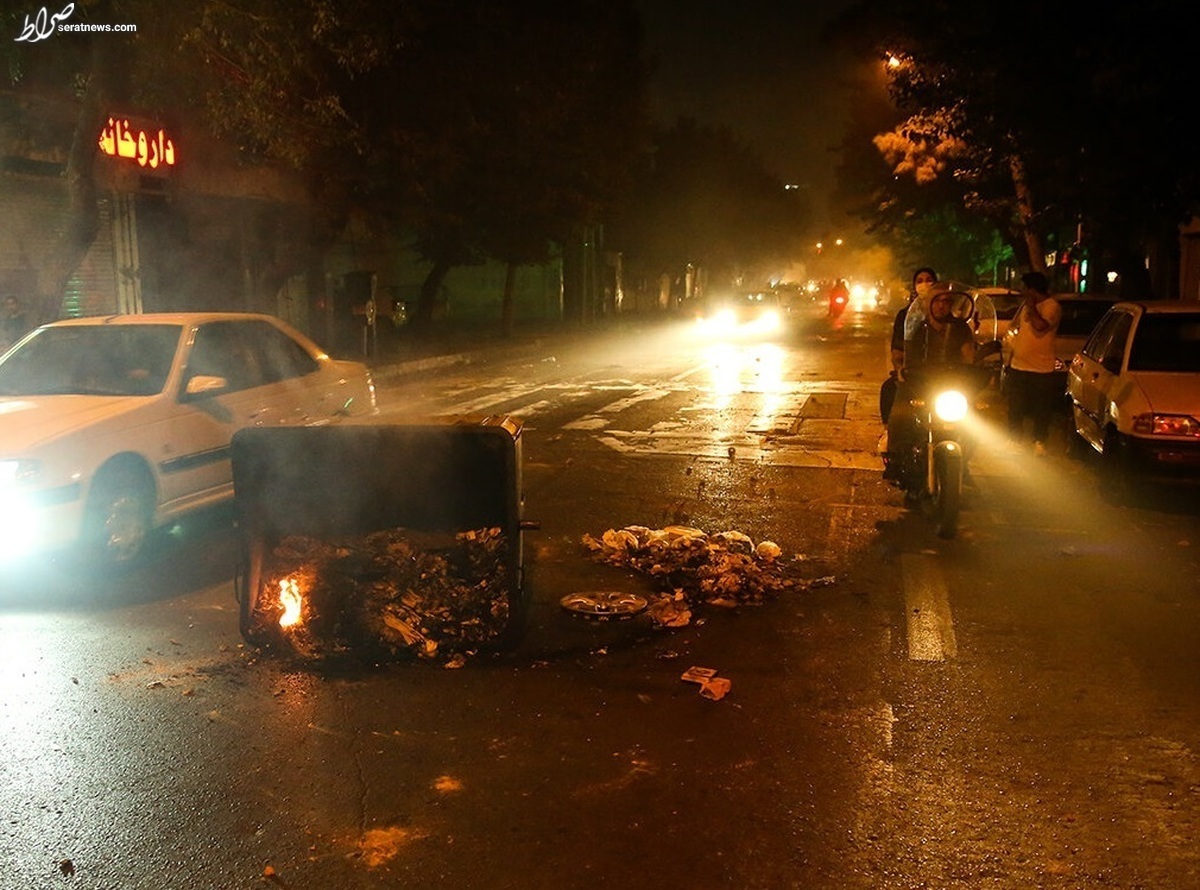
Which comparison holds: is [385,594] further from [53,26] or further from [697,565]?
[53,26]

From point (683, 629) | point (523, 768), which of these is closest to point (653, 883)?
point (523, 768)

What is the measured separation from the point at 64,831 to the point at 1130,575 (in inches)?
252

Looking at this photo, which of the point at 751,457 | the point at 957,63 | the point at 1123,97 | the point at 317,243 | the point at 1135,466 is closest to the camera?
the point at 1135,466

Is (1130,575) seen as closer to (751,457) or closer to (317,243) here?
(751,457)

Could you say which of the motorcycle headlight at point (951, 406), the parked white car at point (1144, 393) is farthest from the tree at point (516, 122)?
the motorcycle headlight at point (951, 406)

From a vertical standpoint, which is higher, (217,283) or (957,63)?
(957,63)

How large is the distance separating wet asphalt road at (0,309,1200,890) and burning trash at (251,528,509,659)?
0.71 feet

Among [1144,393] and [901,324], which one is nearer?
[1144,393]

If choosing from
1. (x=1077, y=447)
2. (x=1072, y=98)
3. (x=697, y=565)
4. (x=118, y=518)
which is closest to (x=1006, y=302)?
(x=1072, y=98)

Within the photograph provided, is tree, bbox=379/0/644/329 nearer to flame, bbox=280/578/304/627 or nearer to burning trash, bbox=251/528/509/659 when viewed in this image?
burning trash, bbox=251/528/509/659

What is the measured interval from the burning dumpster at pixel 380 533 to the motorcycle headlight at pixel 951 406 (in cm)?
367

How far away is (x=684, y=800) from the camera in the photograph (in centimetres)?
417

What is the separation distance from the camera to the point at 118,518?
7.28m

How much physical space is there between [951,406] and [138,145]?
599 inches
